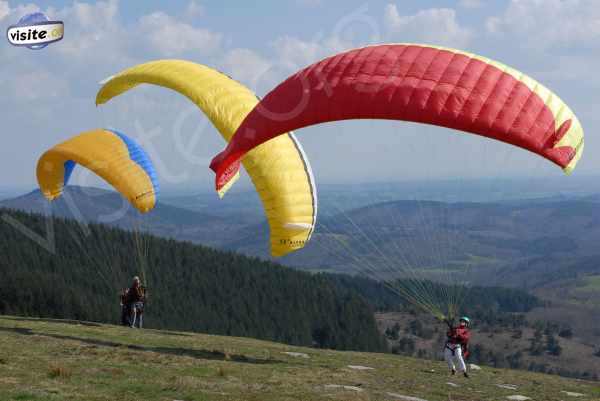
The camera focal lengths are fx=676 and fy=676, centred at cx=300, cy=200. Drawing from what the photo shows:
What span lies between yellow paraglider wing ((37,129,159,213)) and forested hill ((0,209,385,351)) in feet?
197

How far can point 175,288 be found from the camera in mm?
109750

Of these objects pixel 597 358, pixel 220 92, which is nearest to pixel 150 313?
pixel 220 92

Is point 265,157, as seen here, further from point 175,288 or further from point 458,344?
point 175,288

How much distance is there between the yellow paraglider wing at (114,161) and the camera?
27516 millimetres

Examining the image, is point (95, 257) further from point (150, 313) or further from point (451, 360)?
point (451, 360)

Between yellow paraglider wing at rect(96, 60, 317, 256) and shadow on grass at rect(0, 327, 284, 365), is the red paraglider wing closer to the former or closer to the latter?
yellow paraglider wing at rect(96, 60, 317, 256)

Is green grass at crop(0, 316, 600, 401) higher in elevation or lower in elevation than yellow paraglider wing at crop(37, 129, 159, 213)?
lower

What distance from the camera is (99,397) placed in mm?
12500

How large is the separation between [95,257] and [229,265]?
2385 centimetres

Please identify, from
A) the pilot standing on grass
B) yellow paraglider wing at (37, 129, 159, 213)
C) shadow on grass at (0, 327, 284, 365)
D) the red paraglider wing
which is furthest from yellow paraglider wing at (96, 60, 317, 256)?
the pilot standing on grass

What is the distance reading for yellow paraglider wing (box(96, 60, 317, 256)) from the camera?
20703mm

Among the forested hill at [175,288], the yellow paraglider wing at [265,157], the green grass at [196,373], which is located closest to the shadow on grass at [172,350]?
the green grass at [196,373]

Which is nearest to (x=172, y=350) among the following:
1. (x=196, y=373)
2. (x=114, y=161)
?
(x=196, y=373)

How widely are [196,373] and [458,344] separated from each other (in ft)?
25.1
